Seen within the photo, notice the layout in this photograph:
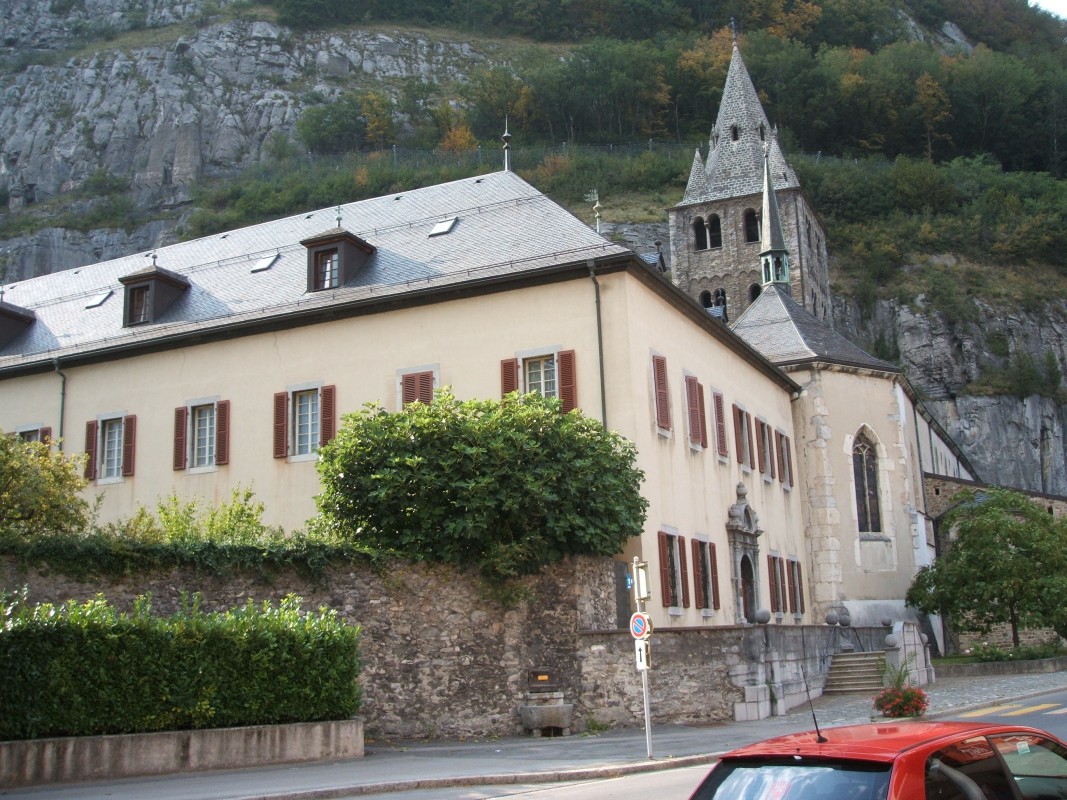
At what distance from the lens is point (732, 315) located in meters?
75.1

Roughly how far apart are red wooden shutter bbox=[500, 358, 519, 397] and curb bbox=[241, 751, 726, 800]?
1049 cm

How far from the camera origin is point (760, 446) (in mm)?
32719

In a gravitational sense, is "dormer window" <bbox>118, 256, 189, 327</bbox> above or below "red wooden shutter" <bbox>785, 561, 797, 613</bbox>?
above

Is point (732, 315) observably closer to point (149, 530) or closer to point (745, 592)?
point (745, 592)

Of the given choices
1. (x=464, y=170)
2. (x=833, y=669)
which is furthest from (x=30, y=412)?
(x=464, y=170)

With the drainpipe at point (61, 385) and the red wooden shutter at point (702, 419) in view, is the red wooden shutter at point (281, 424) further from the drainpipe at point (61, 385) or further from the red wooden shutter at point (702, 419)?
the red wooden shutter at point (702, 419)

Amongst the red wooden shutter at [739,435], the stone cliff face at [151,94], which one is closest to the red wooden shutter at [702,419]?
the red wooden shutter at [739,435]

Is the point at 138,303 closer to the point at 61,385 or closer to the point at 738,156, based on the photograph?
the point at 61,385

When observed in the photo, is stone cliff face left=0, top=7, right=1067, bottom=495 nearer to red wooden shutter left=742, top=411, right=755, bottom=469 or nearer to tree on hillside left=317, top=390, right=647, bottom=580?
red wooden shutter left=742, top=411, right=755, bottom=469

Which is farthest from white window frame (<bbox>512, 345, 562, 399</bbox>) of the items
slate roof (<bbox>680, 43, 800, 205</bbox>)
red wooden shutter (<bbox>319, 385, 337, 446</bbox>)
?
slate roof (<bbox>680, 43, 800, 205</bbox>)

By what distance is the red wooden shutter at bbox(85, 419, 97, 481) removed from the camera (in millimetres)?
29281

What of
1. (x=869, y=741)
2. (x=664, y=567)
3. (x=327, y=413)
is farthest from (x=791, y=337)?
(x=869, y=741)

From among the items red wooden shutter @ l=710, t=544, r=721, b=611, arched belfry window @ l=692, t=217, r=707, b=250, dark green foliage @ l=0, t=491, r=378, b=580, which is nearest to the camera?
dark green foliage @ l=0, t=491, r=378, b=580

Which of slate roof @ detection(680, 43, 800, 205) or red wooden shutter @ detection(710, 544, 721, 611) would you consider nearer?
red wooden shutter @ detection(710, 544, 721, 611)
